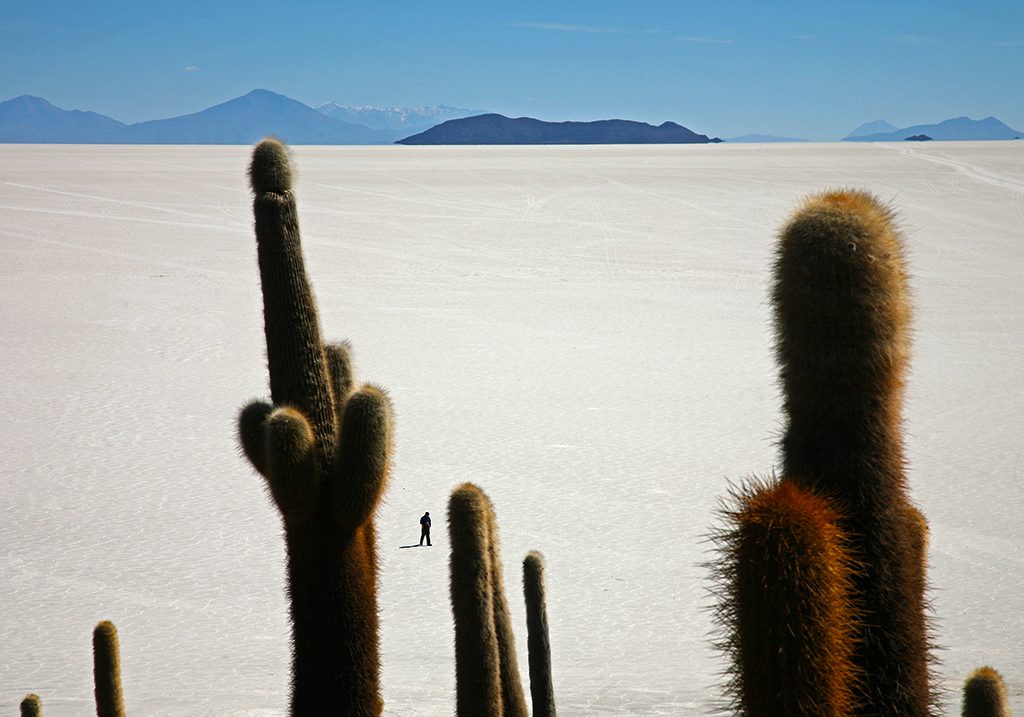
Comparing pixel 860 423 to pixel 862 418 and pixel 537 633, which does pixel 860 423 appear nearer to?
pixel 862 418

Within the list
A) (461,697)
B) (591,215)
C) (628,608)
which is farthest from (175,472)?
(591,215)

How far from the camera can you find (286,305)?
415 centimetres

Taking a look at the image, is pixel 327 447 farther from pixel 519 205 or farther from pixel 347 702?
pixel 519 205

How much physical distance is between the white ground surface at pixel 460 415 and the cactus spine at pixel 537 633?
224cm

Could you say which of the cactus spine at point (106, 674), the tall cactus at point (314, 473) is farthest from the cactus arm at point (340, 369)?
the cactus spine at point (106, 674)

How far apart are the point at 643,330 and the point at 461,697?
77.1 feet

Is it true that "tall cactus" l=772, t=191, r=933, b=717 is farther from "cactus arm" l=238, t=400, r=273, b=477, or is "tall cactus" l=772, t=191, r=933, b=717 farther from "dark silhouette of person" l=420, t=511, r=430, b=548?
"dark silhouette of person" l=420, t=511, r=430, b=548

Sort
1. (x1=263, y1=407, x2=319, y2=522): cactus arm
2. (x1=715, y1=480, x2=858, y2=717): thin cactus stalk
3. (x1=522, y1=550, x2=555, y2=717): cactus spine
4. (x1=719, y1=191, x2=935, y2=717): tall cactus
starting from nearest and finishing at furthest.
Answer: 1. (x1=715, y1=480, x2=858, y2=717): thin cactus stalk
2. (x1=719, y1=191, x2=935, y2=717): tall cactus
3. (x1=263, y1=407, x2=319, y2=522): cactus arm
4. (x1=522, y1=550, x2=555, y2=717): cactus spine

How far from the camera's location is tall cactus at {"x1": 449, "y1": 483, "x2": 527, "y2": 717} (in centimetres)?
475

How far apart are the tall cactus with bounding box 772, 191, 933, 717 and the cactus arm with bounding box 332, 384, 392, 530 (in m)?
2.10

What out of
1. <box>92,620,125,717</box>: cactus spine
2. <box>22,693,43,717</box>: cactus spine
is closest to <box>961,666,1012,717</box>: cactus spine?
<box>92,620,125,717</box>: cactus spine

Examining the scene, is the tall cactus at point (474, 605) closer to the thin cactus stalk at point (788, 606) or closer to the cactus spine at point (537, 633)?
the cactus spine at point (537, 633)

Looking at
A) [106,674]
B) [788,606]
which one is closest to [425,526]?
[106,674]

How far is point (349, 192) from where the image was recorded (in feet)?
156
